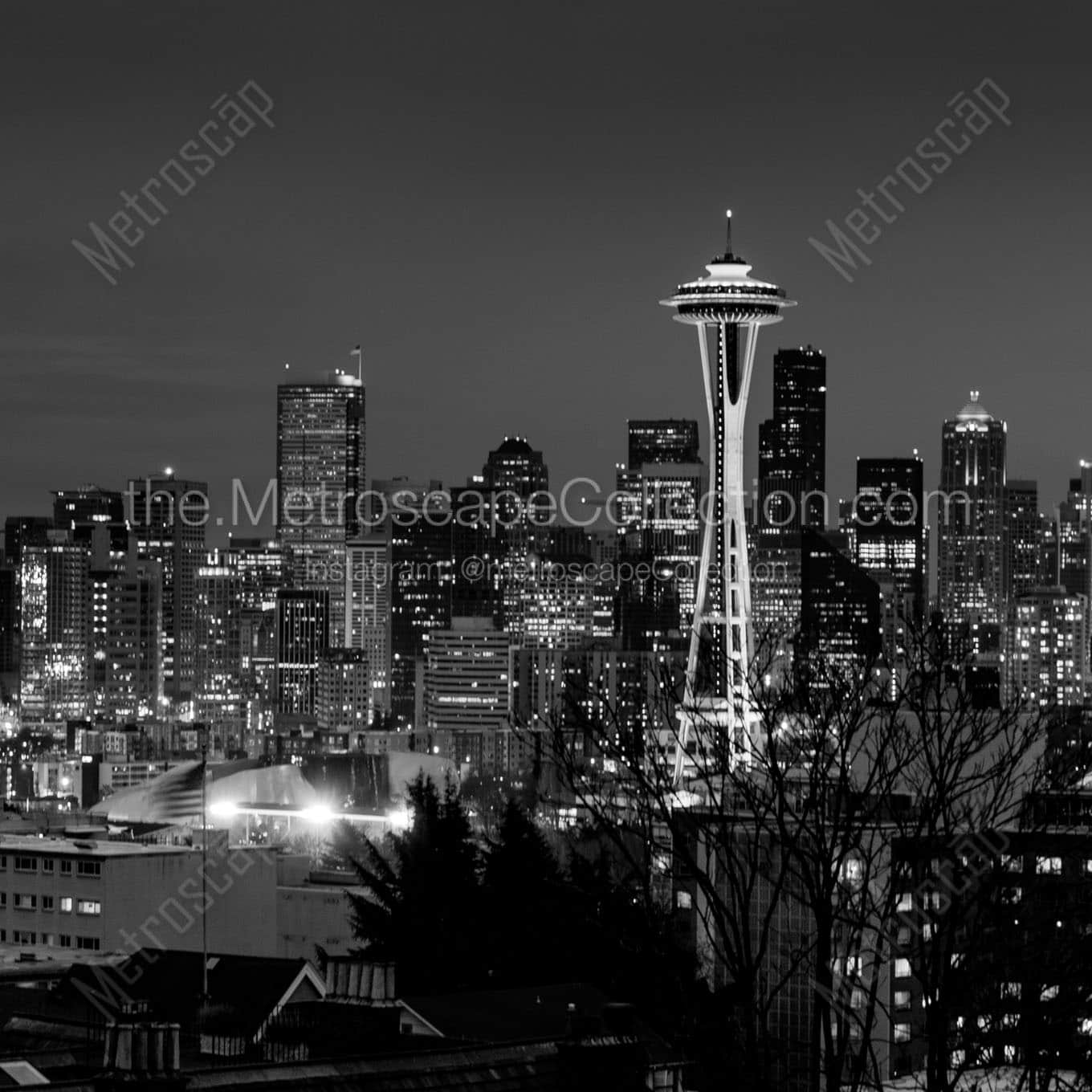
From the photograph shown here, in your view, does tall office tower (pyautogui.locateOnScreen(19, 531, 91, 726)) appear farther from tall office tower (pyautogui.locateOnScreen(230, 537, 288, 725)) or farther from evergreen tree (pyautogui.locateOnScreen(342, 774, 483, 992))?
evergreen tree (pyautogui.locateOnScreen(342, 774, 483, 992))

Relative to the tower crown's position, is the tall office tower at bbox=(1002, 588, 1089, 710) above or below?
below

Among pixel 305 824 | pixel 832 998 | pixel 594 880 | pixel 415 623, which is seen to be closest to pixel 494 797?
pixel 305 824

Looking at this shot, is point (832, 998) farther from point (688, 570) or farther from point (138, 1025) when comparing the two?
point (688, 570)

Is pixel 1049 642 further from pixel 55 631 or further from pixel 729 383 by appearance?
pixel 729 383

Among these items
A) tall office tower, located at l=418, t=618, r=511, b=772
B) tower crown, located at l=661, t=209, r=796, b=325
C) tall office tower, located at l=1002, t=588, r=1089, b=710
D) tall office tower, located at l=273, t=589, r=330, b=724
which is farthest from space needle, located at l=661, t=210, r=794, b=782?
tall office tower, located at l=273, t=589, r=330, b=724

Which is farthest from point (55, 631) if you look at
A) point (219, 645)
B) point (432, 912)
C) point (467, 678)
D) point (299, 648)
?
point (432, 912)

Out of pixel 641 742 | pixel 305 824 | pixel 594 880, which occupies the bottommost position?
pixel 305 824
